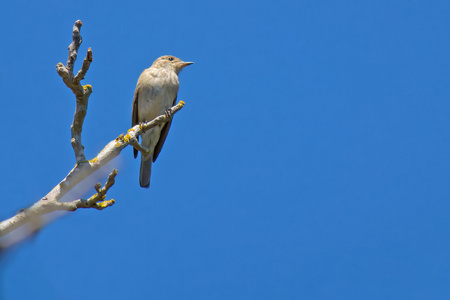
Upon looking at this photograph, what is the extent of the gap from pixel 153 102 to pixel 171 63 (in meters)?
1.04

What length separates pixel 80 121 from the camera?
16.4ft

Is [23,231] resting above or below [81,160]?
below

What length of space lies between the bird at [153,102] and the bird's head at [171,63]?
34mm

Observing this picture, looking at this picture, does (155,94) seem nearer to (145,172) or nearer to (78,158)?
(145,172)

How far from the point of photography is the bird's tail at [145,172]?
30.4 ft

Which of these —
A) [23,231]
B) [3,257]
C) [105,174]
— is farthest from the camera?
[105,174]

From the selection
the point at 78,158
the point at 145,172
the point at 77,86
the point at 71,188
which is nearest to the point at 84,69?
the point at 77,86

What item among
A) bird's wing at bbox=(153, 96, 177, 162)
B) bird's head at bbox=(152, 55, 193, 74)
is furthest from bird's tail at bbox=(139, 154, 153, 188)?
bird's head at bbox=(152, 55, 193, 74)

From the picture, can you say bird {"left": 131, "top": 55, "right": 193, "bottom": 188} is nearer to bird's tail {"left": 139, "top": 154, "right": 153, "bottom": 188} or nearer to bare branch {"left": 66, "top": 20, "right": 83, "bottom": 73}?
bird's tail {"left": 139, "top": 154, "right": 153, "bottom": 188}

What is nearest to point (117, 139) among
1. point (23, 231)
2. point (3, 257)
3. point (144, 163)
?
point (23, 231)

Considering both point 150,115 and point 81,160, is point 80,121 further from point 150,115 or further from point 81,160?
point 150,115

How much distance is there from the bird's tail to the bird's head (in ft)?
5.73

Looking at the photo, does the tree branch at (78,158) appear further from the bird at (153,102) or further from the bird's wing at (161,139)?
the bird's wing at (161,139)

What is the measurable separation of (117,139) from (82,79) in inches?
25.8
